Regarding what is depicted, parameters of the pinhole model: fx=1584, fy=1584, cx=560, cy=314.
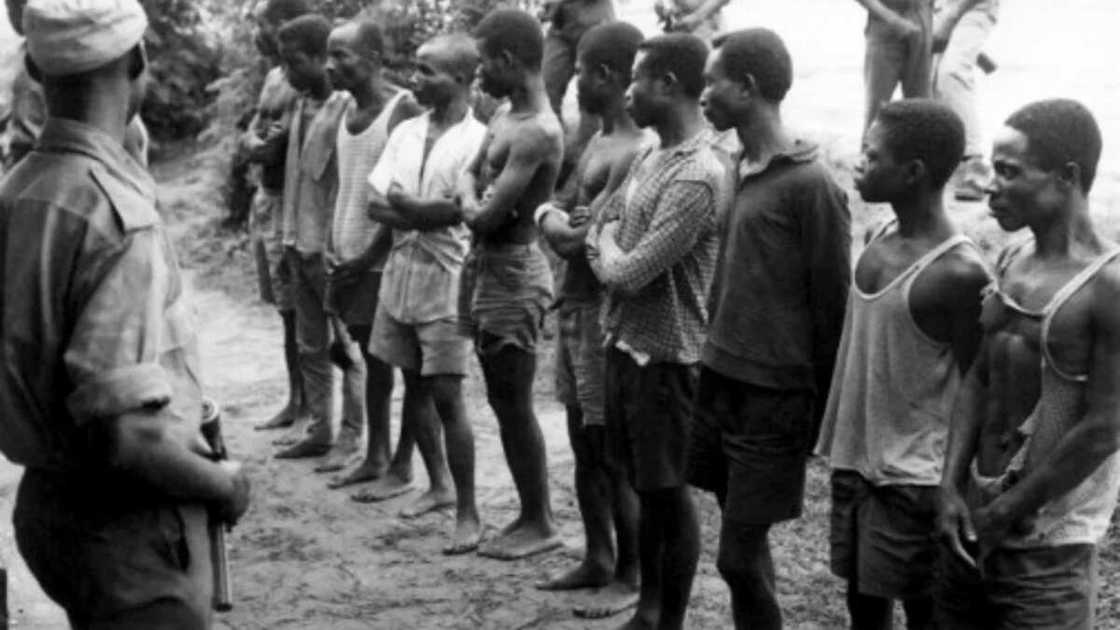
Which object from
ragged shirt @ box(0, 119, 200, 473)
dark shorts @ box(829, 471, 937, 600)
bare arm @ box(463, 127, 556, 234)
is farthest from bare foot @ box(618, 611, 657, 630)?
ragged shirt @ box(0, 119, 200, 473)

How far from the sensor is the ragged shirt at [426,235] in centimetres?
631

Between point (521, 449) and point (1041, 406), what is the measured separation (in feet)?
9.22

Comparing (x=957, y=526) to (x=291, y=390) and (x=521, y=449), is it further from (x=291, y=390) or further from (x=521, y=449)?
(x=291, y=390)

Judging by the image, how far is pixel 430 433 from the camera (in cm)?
663

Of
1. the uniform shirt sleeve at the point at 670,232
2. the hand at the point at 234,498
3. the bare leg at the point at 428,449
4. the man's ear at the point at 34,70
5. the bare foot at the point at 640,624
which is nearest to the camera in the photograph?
the hand at the point at 234,498

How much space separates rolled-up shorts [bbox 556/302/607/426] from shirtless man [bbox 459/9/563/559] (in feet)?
1.07

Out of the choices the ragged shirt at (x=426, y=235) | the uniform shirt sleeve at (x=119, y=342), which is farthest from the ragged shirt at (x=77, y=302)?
the ragged shirt at (x=426, y=235)

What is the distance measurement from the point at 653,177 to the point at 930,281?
1177mm

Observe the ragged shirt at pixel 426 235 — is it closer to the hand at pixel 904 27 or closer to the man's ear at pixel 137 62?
the hand at pixel 904 27

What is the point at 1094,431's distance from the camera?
3445 mm

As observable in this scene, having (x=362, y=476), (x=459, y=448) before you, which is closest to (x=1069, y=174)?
(x=459, y=448)

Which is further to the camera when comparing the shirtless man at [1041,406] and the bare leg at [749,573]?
the bare leg at [749,573]

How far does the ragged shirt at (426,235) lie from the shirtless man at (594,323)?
704mm

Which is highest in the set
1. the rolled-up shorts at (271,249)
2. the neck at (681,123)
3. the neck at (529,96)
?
the neck at (681,123)
